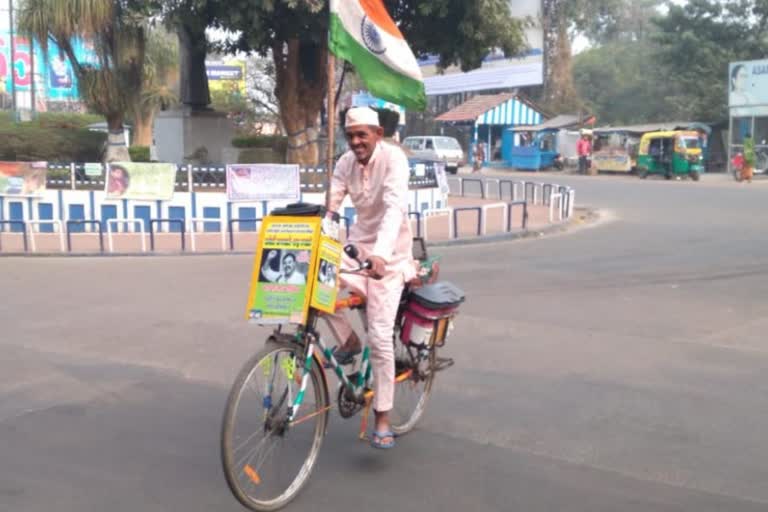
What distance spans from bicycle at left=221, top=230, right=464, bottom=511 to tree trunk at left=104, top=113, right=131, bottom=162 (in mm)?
17409

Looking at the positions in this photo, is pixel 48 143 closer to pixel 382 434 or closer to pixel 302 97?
pixel 302 97

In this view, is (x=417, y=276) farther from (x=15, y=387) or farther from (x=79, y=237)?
(x=79, y=237)

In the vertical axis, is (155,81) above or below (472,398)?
above

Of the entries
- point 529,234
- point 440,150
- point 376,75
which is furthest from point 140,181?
point 440,150

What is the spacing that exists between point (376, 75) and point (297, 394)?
661 cm

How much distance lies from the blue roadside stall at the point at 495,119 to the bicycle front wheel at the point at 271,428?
42.7m

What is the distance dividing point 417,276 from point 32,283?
7423 mm

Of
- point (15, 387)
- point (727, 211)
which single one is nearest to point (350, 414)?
point (15, 387)

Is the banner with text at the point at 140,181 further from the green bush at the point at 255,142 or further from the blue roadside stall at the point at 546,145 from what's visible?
the blue roadside stall at the point at 546,145

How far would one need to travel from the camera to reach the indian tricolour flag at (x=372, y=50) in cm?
1016

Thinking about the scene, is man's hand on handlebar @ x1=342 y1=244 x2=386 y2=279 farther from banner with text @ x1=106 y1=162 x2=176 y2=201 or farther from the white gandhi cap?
banner with text @ x1=106 y1=162 x2=176 y2=201

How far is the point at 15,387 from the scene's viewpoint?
6.32 meters

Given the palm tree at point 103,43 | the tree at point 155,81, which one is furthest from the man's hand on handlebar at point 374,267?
the tree at point 155,81

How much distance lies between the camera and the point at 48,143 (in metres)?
21.6
